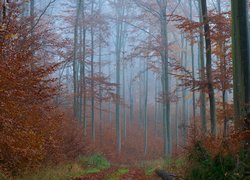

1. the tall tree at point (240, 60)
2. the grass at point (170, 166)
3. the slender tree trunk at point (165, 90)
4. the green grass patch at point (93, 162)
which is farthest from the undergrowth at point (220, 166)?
the slender tree trunk at point (165, 90)

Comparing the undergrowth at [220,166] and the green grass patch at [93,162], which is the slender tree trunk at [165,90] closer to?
the green grass patch at [93,162]

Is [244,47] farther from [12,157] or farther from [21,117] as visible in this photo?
[12,157]

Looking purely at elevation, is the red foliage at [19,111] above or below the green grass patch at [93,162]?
above

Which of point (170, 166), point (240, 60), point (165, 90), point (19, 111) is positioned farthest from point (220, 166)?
point (165, 90)

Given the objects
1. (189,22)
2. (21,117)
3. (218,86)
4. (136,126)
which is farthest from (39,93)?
(136,126)

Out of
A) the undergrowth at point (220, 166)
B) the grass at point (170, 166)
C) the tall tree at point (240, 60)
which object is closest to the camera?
the undergrowth at point (220, 166)

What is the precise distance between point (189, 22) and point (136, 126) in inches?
1078

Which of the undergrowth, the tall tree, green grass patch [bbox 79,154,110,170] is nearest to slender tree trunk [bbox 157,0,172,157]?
green grass patch [bbox 79,154,110,170]

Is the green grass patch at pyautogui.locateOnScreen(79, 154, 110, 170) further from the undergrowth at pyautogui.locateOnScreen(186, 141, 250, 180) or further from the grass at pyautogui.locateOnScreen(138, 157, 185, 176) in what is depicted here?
the undergrowth at pyautogui.locateOnScreen(186, 141, 250, 180)

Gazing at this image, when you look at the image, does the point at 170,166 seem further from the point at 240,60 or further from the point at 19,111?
the point at 19,111

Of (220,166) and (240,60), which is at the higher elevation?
(240,60)

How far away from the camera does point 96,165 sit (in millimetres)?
16594

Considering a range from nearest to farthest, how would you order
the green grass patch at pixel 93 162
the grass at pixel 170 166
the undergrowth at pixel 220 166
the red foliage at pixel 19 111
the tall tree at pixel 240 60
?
the undergrowth at pixel 220 166, the red foliage at pixel 19 111, the tall tree at pixel 240 60, the grass at pixel 170 166, the green grass patch at pixel 93 162

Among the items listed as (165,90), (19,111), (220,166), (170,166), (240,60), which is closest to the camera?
(220,166)
